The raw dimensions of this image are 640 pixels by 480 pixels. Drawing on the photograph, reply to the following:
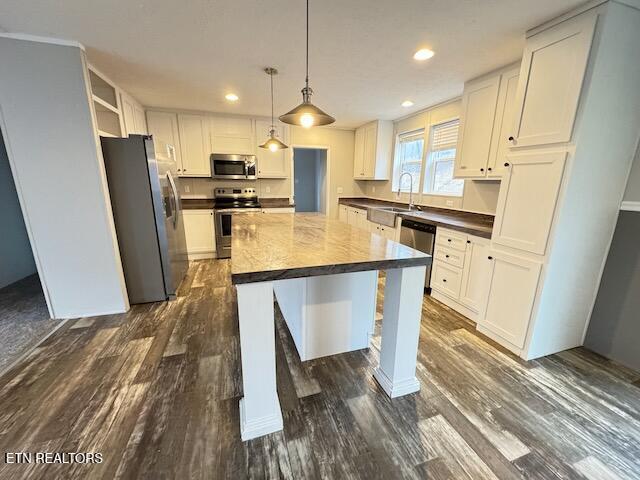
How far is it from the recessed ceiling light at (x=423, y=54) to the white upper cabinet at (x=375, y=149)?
232 centimetres

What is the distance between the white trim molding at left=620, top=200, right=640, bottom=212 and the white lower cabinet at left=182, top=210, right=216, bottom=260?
4.65 m

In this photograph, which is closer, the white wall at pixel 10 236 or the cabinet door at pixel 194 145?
the white wall at pixel 10 236

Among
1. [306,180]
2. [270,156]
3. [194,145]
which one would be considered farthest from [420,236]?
[306,180]

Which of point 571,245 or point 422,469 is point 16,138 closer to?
point 422,469

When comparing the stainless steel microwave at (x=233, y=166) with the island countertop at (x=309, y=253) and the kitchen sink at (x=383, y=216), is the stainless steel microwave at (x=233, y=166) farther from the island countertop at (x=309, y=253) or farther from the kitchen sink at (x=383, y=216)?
the island countertop at (x=309, y=253)

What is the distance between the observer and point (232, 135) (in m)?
4.46

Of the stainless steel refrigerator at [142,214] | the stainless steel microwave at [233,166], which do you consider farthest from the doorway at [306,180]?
the stainless steel refrigerator at [142,214]

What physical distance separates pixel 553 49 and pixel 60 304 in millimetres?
4518

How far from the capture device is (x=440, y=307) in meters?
2.89

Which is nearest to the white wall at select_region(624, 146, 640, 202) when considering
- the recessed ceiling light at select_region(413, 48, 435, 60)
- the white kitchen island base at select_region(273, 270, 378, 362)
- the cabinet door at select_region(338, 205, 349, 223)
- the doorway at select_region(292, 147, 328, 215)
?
the recessed ceiling light at select_region(413, 48, 435, 60)

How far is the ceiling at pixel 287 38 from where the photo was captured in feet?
5.43

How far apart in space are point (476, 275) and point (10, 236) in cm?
555

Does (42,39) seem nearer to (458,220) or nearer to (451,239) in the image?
(451,239)

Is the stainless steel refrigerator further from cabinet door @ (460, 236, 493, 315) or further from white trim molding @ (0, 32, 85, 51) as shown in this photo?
cabinet door @ (460, 236, 493, 315)
